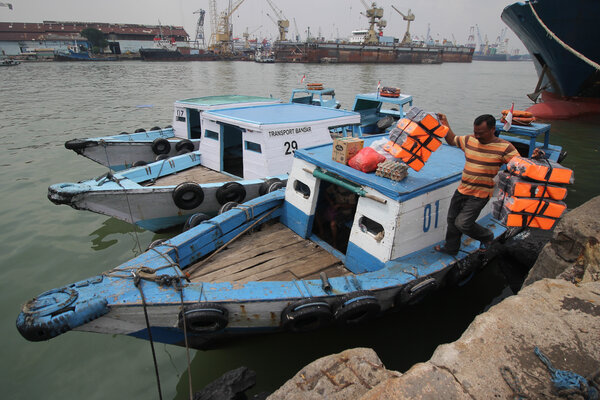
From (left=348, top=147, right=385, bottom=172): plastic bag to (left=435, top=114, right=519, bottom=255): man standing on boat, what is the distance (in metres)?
0.94

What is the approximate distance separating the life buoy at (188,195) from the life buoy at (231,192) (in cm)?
39

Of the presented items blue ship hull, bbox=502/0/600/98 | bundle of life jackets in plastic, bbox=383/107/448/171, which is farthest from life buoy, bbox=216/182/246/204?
blue ship hull, bbox=502/0/600/98

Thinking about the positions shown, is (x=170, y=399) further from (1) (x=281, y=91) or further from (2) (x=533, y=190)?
(1) (x=281, y=91)

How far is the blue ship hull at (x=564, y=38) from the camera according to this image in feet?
53.9

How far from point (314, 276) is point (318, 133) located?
4.06m

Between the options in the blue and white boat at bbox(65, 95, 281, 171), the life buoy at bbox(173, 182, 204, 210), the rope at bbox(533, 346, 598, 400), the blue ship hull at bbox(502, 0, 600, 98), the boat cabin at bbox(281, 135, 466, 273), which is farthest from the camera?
the blue ship hull at bbox(502, 0, 600, 98)

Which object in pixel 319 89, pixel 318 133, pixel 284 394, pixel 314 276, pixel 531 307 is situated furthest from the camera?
pixel 319 89

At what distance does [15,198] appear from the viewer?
9.13 m

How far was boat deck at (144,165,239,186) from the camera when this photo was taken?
312 inches

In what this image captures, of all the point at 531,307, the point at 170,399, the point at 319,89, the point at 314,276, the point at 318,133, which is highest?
the point at 319,89

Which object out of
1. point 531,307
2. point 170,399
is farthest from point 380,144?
point 170,399

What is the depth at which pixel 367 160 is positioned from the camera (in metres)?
4.45

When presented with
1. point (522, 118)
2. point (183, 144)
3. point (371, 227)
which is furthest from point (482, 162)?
point (183, 144)

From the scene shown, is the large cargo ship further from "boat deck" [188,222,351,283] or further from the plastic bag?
"boat deck" [188,222,351,283]
